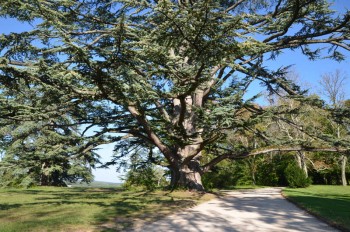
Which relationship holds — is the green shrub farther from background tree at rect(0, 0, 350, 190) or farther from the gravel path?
the gravel path

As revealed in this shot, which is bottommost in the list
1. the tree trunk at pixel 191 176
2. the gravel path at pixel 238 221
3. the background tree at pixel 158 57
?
the gravel path at pixel 238 221

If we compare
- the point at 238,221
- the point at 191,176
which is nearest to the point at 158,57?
the point at 238,221

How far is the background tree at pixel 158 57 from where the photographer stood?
21.7 feet

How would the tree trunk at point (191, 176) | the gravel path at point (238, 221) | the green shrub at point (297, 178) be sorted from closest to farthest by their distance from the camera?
the gravel path at point (238, 221)
the tree trunk at point (191, 176)
the green shrub at point (297, 178)

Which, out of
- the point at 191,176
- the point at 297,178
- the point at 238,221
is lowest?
the point at 238,221

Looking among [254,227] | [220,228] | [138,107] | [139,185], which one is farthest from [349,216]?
[139,185]

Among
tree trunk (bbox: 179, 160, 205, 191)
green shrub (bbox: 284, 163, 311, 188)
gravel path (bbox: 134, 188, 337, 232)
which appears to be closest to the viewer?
gravel path (bbox: 134, 188, 337, 232)

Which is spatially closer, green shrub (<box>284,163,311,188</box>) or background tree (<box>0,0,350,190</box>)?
background tree (<box>0,0,350,190</box>)

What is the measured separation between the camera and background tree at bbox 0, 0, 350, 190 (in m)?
6.61

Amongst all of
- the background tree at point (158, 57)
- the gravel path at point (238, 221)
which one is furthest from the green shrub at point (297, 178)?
the gravel path at point (238, 221)

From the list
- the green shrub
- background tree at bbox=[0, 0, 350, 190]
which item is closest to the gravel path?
background tree at bbox=[0, 0, 350, 190]

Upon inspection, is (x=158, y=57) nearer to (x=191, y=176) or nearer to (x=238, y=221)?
(x=238, y=221)

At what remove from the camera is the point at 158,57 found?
7.48 meters

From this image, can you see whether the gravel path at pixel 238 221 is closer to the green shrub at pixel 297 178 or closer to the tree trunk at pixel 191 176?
the tree trunk at pixel 191 176
